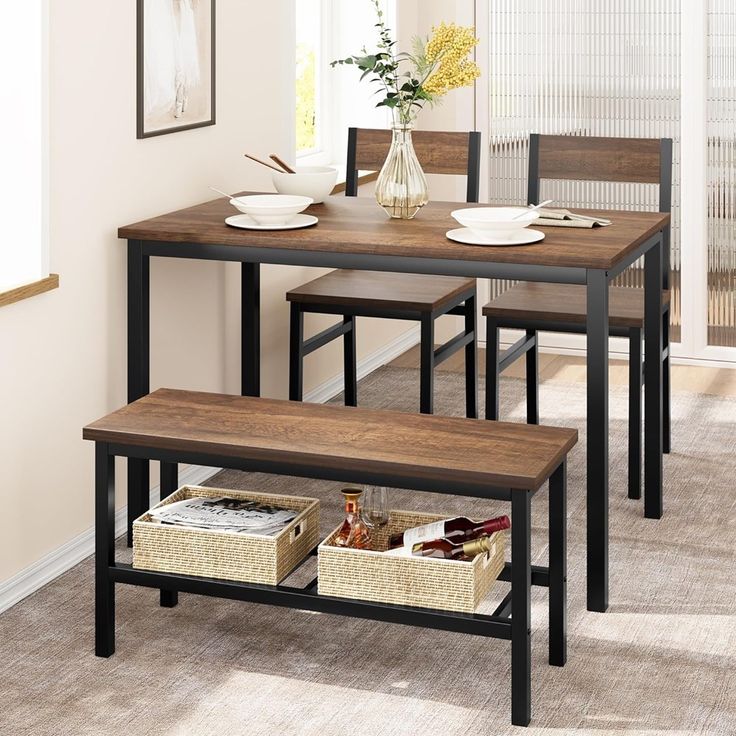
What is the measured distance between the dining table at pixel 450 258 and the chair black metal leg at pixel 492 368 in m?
0.42

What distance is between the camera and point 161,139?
3572mm

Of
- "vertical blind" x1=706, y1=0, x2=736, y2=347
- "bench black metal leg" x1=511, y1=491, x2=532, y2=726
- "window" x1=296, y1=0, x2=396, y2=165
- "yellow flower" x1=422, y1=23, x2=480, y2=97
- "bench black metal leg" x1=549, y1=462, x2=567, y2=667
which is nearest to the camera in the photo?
"bench black metal leg" x1=511, y1=491, x2=532, y2=726

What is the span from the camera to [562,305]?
3881 mm

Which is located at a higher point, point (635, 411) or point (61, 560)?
point (635, 411)

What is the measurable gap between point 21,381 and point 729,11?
3.25 metres

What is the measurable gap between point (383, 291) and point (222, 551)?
151 cm

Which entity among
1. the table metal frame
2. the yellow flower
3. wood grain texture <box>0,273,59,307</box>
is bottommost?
the table metal frame

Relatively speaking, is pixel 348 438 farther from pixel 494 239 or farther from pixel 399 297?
pixel 399 297

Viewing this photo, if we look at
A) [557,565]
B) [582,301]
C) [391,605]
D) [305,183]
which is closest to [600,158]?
[582,301]

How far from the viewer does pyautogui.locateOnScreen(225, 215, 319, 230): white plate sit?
329 centimetres

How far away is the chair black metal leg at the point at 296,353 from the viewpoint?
404 centimetres

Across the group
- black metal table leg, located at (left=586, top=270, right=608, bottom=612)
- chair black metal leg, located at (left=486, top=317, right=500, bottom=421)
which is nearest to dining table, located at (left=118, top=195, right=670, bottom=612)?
black metal table leg, located at (left=586, top=270, right=608, bottom=612)

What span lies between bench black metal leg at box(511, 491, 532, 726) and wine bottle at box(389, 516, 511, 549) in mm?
141

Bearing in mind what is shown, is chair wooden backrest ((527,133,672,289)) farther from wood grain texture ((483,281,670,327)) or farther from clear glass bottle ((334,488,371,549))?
clear glass bottle ((334,488,371,549))
